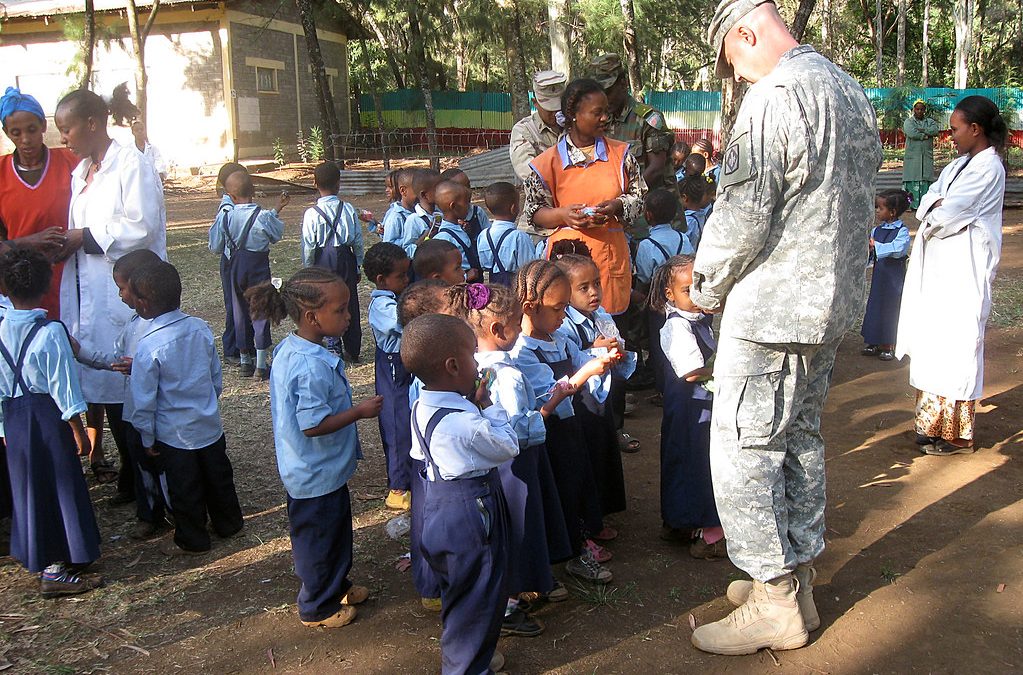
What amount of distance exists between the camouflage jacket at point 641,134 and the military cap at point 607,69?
41cm

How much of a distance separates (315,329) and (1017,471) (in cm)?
385

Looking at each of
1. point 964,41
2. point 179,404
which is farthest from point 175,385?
point 964,41

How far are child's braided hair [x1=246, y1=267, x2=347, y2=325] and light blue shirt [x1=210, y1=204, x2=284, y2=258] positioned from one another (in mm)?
3435

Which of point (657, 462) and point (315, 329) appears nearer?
point (315, 329)

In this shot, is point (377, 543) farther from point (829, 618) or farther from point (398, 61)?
point (398, 61)

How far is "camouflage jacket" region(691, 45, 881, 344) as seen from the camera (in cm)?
265

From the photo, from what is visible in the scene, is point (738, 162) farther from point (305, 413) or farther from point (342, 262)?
point (342, 262)

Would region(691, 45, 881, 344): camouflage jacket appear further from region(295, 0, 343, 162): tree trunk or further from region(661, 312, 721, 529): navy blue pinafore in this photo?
region(295, 0, 343, 162): tree trunk

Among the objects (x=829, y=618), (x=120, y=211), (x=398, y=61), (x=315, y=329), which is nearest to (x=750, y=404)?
(x=829, y=618)

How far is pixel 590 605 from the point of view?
3398 millimetres

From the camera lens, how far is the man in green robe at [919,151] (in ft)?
48.5

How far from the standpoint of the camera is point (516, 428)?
9.69 ft

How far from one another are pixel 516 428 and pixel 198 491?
5.98 ft

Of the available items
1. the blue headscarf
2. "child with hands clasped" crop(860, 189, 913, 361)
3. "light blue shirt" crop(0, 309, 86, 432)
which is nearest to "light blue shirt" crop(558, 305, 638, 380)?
"light blue shirt" crop(0, 309, 86, 432)
